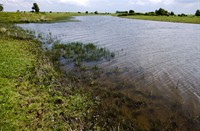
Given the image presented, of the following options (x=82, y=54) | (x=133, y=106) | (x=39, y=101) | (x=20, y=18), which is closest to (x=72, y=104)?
(x=39, y=101)

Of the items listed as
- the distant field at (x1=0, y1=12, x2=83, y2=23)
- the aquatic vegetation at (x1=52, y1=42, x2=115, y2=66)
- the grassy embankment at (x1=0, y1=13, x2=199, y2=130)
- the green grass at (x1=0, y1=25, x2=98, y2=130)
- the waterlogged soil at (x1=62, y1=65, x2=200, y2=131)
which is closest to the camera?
the green grass at (x1=0, y1=25, x2=98, y2=130)

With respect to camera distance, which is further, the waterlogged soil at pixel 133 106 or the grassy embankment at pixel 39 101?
the waterlogged soil at pixel 133 106

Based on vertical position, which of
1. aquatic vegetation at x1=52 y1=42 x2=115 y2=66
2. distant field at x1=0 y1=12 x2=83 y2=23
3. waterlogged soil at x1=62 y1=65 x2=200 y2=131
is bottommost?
waterlogged soil at x1=62 y1=65 x2=200 y2=131

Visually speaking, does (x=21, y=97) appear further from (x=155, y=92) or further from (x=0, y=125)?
(x=155, y=92)

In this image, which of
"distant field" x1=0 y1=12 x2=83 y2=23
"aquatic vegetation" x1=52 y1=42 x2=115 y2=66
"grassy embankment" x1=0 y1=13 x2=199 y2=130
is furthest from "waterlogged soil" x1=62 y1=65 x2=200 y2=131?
"distant field" x1=0 y1=12 x2=83 y2=23

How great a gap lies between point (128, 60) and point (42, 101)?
455 inches

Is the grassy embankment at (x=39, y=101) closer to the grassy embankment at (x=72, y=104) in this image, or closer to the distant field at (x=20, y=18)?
the grassy embankment at (x=72, y=104)

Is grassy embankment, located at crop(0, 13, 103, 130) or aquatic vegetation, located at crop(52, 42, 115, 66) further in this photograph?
aquatic vegetation, located at crop(52, 42, 115, 66)

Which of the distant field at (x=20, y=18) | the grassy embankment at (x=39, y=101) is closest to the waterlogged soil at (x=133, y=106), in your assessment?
the grassy embankment at (x=39, y=101)

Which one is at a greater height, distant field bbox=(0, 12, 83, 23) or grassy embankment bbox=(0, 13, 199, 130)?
distant field bbox=(0, 12, 83, 23)

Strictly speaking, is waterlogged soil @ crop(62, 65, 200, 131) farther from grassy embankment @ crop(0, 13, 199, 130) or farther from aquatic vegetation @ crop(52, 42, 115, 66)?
aquatic vegetation @ crop(52, 42, 115, 66)

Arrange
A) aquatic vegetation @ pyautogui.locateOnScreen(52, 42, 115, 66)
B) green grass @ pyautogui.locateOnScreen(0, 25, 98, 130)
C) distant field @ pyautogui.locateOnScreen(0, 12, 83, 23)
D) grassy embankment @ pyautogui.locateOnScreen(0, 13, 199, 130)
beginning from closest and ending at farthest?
green grass @ pyautogui.locateOnScreen(0, 25, 98, 130) < grassy embankment @ pyautogui.locateOnScreen(0, 13, 199, 130) < aquatic vegetation @ pyautogui.locateOnScreen(52, 42, 115, 66) < distant field @ pyautogui.locateOnScreen(0, 12, 83, 23)

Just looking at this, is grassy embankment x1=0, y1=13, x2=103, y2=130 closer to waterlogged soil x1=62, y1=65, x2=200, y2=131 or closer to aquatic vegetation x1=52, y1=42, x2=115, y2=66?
waterlogged soil x1=62, y1=65, x2=200, y2=131

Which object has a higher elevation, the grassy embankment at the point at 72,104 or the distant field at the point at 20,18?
the distant field at the point at 20,18
